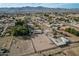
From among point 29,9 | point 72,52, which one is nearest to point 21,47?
point 29,9

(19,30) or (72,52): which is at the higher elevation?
(19,30)

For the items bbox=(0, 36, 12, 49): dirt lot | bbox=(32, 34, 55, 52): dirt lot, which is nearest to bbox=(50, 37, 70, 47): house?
bbox=(32, 34, 55, 52): dirt lot

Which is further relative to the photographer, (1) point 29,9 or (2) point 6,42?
(1) point 29,9

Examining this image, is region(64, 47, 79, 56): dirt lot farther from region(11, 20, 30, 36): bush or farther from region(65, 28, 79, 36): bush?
region(11, 20, 30, 36): bush

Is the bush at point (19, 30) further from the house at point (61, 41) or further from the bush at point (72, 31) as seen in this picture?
the bush at point (72, 31)

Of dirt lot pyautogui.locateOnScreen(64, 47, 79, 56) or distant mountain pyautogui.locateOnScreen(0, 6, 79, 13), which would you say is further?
distant mountain pyautogui.locateOnScreen(0, 6, 79, 13)

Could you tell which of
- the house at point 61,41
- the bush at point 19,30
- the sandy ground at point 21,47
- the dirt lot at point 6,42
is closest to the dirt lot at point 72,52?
the house at point 61,41

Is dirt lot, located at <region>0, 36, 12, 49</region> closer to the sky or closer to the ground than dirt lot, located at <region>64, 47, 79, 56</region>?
closer to the sky

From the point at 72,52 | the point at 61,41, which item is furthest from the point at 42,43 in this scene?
the point at 72,52

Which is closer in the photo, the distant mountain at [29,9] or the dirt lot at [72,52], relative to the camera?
the dirt lot at [72,52]

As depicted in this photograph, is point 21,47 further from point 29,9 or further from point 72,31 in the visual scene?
point 72,31

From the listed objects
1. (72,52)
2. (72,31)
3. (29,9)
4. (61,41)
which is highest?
(29,9)

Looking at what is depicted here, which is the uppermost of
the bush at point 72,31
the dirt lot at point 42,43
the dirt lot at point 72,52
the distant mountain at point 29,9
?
the distant mountain at point 29,9

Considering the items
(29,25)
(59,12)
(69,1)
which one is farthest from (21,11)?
(69,1)
